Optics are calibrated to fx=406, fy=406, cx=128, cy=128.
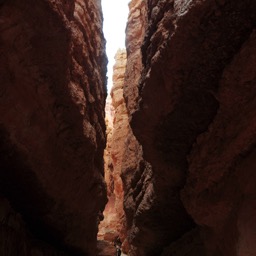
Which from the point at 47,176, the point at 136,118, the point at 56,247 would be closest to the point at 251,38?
the point at 136,118

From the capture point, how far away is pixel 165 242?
5.38m

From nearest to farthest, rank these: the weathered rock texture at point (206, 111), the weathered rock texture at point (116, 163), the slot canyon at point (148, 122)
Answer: the weathered rock texture at point (206, 111), the slot canyon at point (148, 122), the weathered rock texture at point (116, 163)

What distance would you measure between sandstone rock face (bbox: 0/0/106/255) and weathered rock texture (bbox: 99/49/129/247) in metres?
6.86

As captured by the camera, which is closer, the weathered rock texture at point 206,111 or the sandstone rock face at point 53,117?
the weathered rock texture at point 206,111

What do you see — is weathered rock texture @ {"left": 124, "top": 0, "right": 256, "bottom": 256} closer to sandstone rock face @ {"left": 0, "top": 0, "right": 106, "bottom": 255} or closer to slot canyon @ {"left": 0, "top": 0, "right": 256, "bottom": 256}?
slot canyon @ {"left": 0, "top": 0, "right": 256, "bottom": 256}

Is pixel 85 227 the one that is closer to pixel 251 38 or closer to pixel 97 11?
pixel 97 11

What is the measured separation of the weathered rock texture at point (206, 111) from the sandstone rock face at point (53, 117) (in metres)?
0.66

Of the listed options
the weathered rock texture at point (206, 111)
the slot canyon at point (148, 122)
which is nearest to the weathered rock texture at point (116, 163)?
the slot canyon at point (148, 122)

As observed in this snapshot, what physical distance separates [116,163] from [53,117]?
10950mm

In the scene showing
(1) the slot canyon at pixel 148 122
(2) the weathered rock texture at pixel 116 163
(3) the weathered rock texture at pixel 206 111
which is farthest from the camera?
(2) the weathered rock texture at pixel 116 163

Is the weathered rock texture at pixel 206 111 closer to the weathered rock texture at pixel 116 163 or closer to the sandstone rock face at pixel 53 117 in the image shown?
the sandstone rock face at pixel 53 117

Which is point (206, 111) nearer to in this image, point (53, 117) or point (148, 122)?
point (148, 122)

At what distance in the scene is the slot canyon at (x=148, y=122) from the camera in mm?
2783

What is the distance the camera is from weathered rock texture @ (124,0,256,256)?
Answer: 8.73ft
